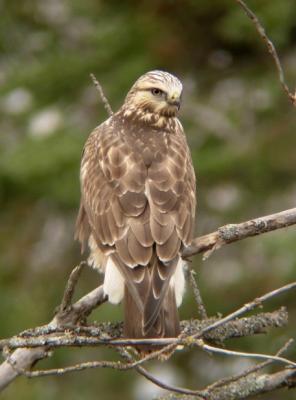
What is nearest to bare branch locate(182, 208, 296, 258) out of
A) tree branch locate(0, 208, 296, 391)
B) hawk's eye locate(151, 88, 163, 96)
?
tree branch locate(0, 208, 296, 391)

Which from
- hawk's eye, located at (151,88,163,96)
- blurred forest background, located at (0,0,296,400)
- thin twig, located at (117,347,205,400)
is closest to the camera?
thin twig, located at (117,347,205,400)

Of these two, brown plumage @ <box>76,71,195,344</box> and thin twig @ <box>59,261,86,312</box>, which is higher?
brown plumage @ <box>76,71,195,344</box>

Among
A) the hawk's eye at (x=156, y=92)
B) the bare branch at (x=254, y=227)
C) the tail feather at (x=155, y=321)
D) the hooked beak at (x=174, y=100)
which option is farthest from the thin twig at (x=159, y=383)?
the hawk's eye at (x=156, y=92)

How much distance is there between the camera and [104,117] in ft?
40.4

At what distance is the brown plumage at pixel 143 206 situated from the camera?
6.61 m

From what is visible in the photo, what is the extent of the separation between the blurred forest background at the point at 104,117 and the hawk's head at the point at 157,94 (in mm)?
3482

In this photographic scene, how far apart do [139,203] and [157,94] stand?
1310mm

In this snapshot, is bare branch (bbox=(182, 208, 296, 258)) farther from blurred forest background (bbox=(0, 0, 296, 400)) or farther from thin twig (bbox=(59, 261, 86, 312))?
blurred forest background (bbox=(0, 0, 296, 400))

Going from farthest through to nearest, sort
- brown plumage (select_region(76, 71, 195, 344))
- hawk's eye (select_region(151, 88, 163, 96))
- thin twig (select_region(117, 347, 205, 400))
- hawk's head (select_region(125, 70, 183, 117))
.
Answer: hawk's eye (select_region(151, 88, 163, 96)) < hawk's head (select_region(125, 70, 183, 117)) < brown plumage (select_region(76, 71, 195, 344)) < thin twig (select_region(117, 347, 205, 400))

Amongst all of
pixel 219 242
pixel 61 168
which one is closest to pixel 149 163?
pixel 219 242

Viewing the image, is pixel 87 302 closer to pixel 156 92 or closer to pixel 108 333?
pixel 108 333

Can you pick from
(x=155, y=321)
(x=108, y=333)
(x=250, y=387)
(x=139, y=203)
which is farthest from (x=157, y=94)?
(x=250, y=387)

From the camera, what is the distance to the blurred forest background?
12023mm

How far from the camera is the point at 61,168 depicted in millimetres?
12008
